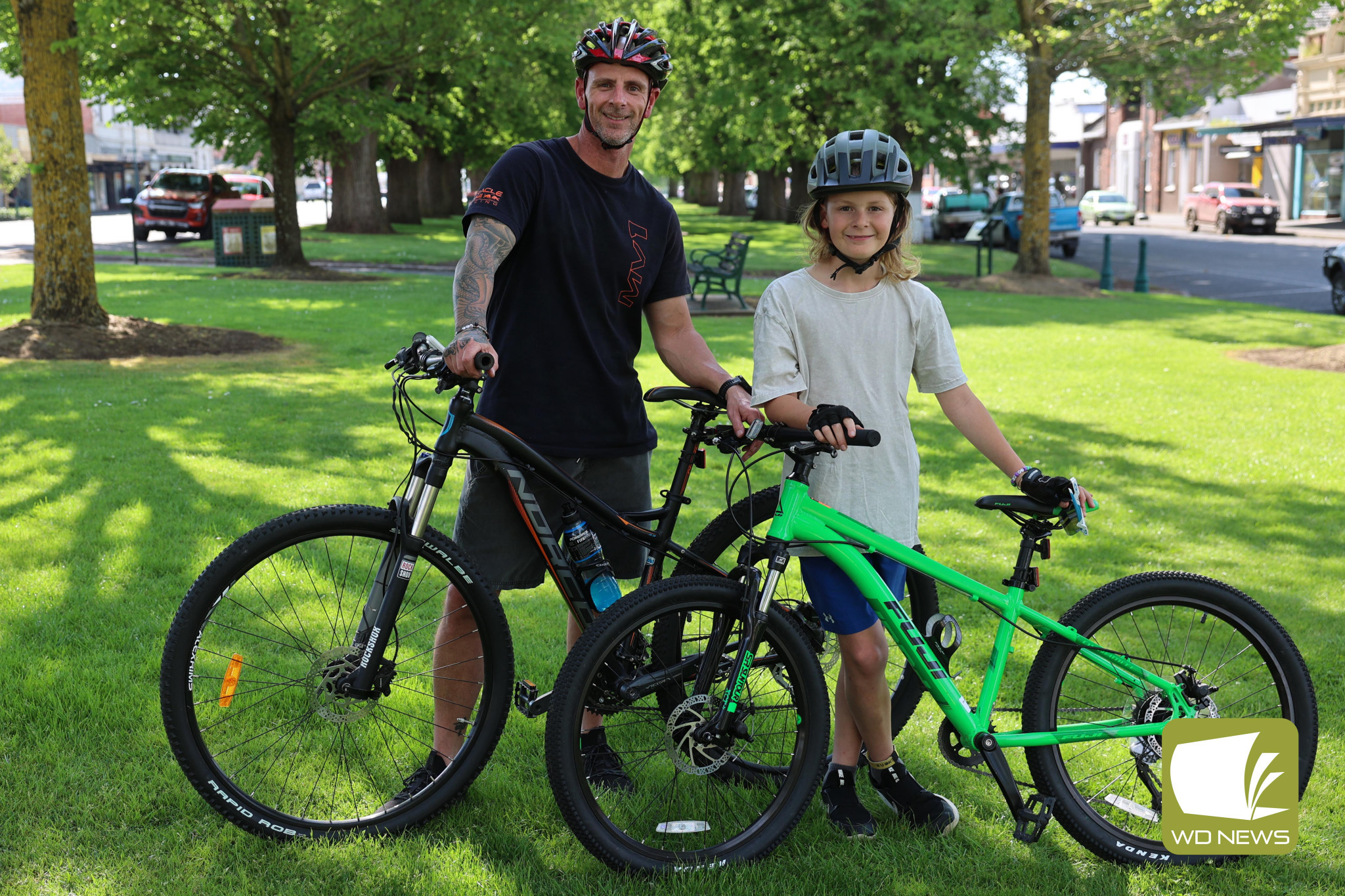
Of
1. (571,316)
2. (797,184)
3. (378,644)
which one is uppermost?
(797,184)

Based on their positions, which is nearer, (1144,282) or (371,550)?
(371,550)

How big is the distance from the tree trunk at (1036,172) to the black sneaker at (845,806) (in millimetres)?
20001

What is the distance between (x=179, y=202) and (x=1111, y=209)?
3908cm

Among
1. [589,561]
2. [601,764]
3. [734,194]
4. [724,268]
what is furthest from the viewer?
[734,194]

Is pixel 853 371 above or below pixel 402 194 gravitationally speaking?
below

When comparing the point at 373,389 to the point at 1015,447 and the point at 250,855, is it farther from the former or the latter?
the point at 250,855

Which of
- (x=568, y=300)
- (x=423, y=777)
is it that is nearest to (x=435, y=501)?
(x=568, y=300)

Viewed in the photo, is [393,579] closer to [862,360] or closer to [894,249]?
[862,360]

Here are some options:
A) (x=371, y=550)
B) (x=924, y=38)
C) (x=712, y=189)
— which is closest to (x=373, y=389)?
(x=371, y=550)

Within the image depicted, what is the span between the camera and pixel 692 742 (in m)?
3.13

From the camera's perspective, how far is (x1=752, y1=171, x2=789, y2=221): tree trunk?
155 ft

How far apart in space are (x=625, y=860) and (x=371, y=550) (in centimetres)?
107

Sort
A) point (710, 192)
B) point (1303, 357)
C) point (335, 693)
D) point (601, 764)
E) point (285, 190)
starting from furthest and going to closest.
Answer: point (710, 192), point (285, 190), point (1303, 357), point (601, 764), point (335, 693)

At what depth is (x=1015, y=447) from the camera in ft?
27.3
